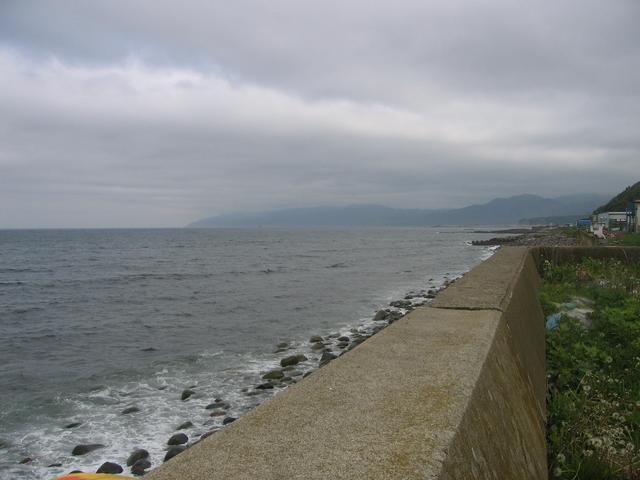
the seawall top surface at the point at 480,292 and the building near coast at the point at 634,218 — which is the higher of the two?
the building near coast at the point at 634,218

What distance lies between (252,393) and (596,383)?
536cm

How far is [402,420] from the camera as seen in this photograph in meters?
2.02

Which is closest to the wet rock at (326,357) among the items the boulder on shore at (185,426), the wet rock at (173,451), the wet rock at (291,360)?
the wet rock at (291,360)

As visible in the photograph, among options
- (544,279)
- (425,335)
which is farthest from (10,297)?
(425,335)

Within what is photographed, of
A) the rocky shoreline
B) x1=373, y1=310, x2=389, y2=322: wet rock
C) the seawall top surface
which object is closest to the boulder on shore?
the rocky shoreline

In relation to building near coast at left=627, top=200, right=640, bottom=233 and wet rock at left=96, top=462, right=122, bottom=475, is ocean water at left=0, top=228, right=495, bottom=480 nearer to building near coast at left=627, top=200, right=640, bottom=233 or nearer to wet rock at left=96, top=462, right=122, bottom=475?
wet rock at left=96, top=462, right=122, bottom=475

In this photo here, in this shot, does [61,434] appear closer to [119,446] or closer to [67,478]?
[119,446]

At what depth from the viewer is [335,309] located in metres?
16.9

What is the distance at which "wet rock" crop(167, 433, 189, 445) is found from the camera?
6.27 meters

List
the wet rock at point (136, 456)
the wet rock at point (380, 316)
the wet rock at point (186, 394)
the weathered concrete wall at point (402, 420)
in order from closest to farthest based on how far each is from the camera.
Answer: the weathered concrete wall at point (402, 420) < the wet rock at point (136, 456) < the wet rock at point (186, 394) < the wet rock at point (380, 316)

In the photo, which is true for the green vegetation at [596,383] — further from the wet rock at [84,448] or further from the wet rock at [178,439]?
the wet rock at [84,448]

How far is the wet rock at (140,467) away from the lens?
18.5 feet

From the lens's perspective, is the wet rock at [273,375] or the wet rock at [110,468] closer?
the wet rock at [110,468]

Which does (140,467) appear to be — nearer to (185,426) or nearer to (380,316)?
(185,426)
